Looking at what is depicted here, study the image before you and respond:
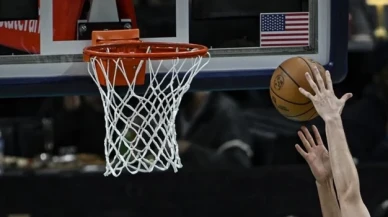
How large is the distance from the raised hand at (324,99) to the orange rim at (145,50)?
520 mm

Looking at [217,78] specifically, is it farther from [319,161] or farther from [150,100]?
[319,161]

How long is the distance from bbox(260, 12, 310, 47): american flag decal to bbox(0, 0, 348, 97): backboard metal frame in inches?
3.3

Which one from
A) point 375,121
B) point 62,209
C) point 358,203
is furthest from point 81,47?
point 375,121

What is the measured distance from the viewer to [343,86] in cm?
744

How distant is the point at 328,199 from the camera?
399 cm

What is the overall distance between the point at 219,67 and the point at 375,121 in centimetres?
280

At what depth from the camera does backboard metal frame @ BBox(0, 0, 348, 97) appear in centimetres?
409

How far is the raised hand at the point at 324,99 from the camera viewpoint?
3.67m

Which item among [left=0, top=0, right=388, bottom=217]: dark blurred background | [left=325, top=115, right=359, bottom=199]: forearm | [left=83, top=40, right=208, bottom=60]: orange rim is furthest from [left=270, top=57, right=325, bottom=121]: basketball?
[left=0, top=0, right=388, bottom=217]: dark blurred background

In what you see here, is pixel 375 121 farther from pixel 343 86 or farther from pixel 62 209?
pixel 62 209

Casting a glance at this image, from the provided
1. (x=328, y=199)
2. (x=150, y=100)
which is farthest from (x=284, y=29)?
(x=328, y=199)

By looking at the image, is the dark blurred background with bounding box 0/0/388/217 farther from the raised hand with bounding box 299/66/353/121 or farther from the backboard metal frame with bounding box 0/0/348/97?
the raised hand with bounding box 299/66/353/121

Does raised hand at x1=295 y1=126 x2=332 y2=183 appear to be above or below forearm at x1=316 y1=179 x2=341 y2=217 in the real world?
above

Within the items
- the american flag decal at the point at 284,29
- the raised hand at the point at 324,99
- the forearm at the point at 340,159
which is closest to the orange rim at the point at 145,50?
the american flag decal at the point at 284,29
